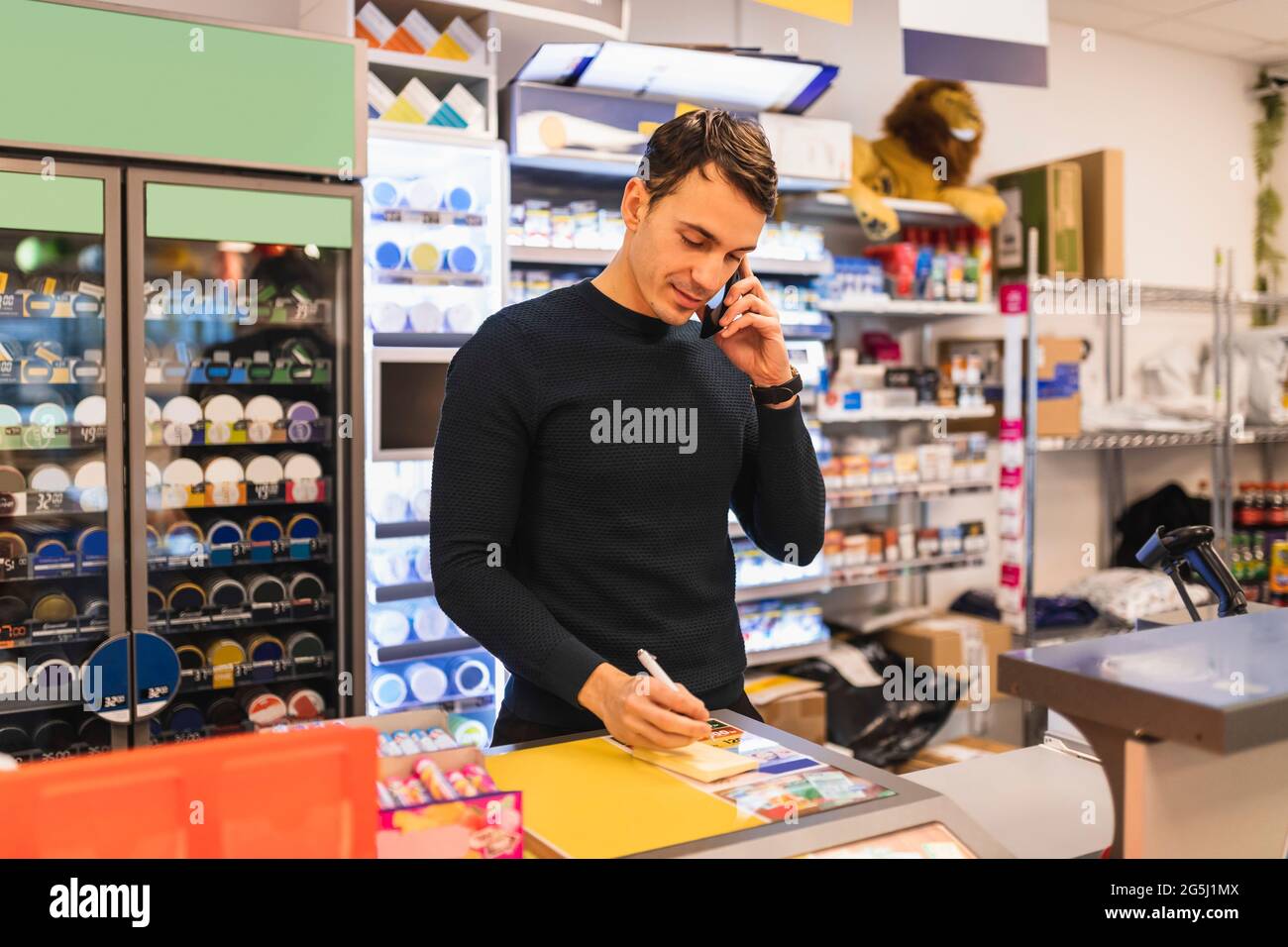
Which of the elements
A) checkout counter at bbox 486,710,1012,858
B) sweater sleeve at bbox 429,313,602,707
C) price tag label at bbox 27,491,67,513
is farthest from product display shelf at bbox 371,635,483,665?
checkout counter at bbox 486,710,1012,858

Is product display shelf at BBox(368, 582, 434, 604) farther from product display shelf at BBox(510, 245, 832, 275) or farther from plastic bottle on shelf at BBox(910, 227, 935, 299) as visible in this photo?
plastic bottle on shelf at BBox(910, 227, 935, 299)

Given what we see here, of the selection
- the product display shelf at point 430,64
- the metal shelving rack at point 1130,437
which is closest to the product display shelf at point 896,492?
the metal shelving rack at point 1130,437

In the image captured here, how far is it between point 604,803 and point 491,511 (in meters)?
0.54

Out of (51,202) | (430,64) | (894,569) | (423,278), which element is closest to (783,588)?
(894,569)

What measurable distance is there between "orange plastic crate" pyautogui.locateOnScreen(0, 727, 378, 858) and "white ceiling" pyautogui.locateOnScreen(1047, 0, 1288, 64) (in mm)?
5472

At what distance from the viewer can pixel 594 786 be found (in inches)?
56.5

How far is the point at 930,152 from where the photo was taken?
191 inches

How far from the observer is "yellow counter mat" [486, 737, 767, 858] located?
126cm

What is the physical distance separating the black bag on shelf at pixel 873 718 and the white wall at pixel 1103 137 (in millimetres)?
1048

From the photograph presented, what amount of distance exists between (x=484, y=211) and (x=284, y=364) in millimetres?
896

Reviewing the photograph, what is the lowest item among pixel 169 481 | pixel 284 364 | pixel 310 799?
pixel 310 799

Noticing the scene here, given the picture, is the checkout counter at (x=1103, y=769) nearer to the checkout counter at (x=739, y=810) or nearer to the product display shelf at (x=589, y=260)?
the checkout counter at (x=739, y=810)
